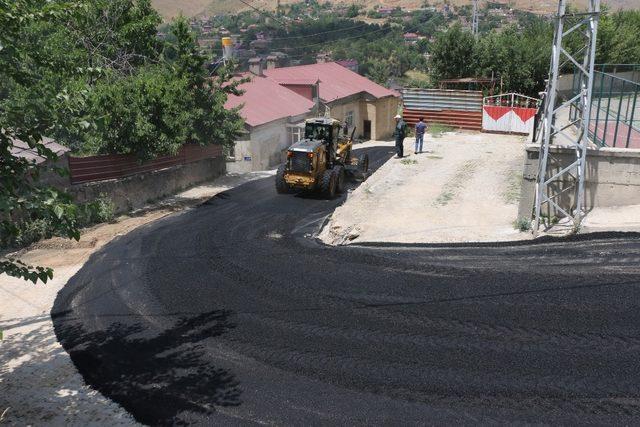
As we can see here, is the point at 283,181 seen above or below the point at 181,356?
above

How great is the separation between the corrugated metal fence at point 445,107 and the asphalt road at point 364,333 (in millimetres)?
20169

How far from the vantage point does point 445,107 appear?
32.1 m

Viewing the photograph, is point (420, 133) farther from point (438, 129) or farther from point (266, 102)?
point (266, 102)

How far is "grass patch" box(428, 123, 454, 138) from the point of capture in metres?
29.8

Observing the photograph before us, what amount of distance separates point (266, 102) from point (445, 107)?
32.7ft

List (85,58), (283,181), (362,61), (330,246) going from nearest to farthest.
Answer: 1. (330,246)
2. (283,181)
3. (85,58)
4. (362,61)

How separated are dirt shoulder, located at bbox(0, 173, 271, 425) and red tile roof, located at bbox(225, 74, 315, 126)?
12.9 m

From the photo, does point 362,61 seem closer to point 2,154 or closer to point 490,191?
point 490,191

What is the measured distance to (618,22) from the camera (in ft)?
150

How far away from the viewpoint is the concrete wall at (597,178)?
12.8 meters

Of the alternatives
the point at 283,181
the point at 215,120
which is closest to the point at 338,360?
the point at 283,181

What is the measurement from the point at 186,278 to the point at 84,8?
654 centimetres

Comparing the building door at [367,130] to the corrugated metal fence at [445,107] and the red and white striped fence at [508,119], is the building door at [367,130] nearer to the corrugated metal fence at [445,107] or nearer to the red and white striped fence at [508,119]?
the corrugated metal fence at [445,107]

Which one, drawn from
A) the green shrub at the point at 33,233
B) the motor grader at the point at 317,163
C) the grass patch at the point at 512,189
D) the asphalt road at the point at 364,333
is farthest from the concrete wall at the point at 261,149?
the asphalt road at the point at 364,333
